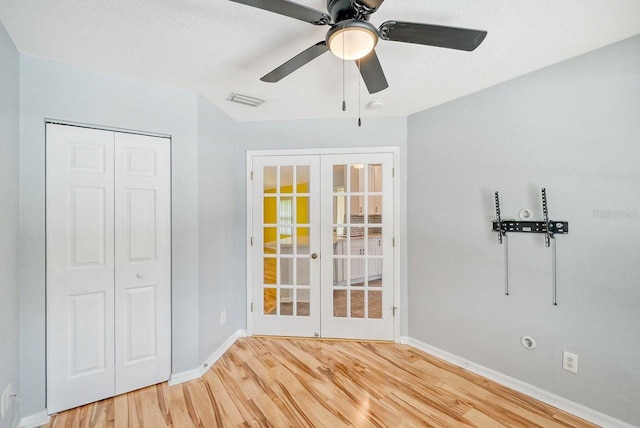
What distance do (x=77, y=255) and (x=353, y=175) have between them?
2.33 metres

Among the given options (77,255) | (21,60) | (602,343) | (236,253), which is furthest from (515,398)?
(21,60)

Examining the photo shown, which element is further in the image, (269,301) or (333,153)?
(269,301)

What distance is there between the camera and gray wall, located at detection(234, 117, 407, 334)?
2.80 meters

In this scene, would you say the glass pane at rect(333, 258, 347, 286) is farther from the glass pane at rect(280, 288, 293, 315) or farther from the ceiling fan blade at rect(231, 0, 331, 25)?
A: the ceiling fan blade at rect(231, 0, 331, 25)

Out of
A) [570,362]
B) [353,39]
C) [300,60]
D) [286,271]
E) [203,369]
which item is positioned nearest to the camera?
[353,39]

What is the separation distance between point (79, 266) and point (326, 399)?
1.96 metres

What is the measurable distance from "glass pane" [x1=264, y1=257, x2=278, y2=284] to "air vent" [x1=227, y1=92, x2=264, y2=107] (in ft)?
5.12

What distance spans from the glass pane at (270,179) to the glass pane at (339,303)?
128cm

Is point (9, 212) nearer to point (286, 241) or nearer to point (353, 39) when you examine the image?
point (286, 241)

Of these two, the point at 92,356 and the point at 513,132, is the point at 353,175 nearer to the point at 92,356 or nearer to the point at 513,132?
the point at 513,132

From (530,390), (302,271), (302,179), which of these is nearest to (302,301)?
(302,271)

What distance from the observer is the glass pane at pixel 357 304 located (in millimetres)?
2846

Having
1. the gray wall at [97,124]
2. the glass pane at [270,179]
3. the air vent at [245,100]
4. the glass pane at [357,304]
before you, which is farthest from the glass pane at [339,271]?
the air vent at [245,100]

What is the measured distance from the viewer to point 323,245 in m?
2.86
